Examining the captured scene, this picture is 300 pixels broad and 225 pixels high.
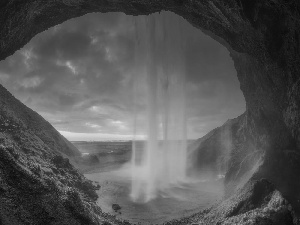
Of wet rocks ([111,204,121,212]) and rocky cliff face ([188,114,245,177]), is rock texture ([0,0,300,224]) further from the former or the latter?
rocky cliff face ([188,114,245,177])

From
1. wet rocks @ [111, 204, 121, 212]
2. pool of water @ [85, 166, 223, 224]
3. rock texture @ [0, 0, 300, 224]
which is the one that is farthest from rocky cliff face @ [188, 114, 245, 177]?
wet rocks @ [111, 204, 121, 212]

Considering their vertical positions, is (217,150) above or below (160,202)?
above

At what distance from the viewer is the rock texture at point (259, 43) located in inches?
591

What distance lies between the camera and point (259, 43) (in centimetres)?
1661

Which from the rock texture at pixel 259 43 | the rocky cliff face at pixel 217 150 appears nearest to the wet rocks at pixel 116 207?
the rock texture at pixel 259 43

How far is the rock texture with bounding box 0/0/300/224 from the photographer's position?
1502 cm

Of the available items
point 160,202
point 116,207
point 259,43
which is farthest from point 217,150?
point 259,43

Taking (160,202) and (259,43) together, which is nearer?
(259,43)

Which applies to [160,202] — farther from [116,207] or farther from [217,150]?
[217,150]

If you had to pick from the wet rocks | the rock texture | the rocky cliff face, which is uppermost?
the rock texture

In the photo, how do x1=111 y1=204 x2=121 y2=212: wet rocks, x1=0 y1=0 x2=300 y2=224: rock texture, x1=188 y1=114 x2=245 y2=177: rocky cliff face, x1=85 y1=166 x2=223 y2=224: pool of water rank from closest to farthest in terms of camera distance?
x1=0 y1=0 x2=300 y2=224: rock texture < x1=85 y1=166 x2=223 y2=224: pool of water < x1=111 y1=204 x2=121 y2=212: wet rocks < x1=188 y1=114 x2=245 y2=177: rocky cliff face

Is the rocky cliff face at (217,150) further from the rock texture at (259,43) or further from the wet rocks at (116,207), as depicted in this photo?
the wet rocks at (116,207)

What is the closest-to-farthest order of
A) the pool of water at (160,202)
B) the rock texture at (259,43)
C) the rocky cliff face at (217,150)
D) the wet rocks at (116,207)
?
the rock texture at (259,43) < the pool of water at (160,202) < the wet rocks at (116,207) < the rocky cliff face at (217,150)

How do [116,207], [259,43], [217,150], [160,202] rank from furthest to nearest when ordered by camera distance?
1. [217,150]
2. [160,202]
3. [116,207]
4. [259,43]
